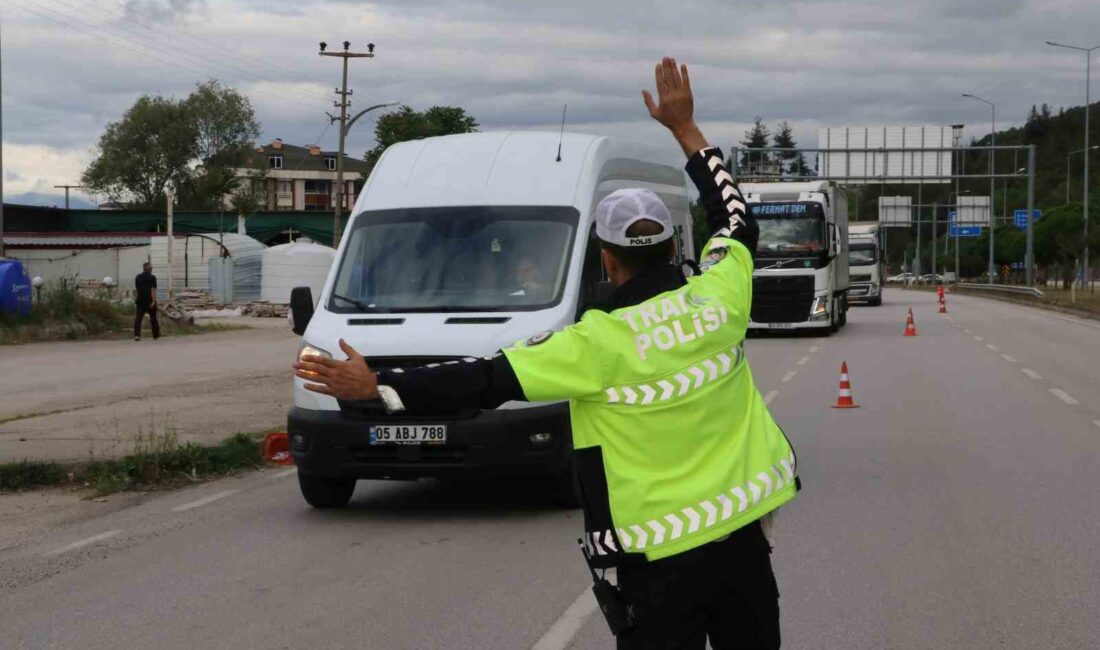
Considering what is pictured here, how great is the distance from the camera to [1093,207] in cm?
10544

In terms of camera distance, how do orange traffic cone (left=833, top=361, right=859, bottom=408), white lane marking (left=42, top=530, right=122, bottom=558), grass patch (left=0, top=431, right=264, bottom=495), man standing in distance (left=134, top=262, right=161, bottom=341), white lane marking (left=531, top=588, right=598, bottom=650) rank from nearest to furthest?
white lane marking (left=531, top=588, right=598, bottom=650)
white lane marking (left=42, top=530, right=122, bottom=558)
grass patch (left=0, top=431, right=264, bottom=495)
orange traffic cone (left=833, top=361, right=859, bottom=408)
man standing in distance (left=134, top=262, right=161, bottom=341)

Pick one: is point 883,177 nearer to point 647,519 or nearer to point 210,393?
point 210,393

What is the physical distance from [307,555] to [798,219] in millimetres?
25929

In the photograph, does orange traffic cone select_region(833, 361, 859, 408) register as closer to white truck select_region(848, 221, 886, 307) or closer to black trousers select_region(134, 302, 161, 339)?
black trousers select_region(134, 302, 161, 339)

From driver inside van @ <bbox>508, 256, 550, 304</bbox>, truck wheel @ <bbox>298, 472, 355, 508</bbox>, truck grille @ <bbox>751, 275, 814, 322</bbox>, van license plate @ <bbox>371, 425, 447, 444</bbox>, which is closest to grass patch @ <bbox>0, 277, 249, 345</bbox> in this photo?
truck grille @ <bbox>751, 275, 814, 322</bbox>

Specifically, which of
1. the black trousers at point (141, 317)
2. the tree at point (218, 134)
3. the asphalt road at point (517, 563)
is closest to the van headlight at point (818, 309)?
the black trousers at point (141, 317)

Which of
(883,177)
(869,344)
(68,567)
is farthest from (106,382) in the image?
(883,177)

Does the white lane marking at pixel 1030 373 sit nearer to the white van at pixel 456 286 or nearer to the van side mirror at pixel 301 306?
the white van at pixel 456 286

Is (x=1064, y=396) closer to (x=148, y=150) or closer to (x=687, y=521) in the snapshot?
(x=687, y=521)

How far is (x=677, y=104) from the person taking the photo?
4.21m

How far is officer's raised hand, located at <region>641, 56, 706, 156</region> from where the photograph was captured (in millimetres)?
4219

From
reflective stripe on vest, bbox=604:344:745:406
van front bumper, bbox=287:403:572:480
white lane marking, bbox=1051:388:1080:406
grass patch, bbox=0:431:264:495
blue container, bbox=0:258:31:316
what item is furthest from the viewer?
blue container, bbox=0:258:31:316

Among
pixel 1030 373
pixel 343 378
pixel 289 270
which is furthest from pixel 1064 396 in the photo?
pixel 289 270

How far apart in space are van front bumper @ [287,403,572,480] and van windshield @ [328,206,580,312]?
1.01 meters
